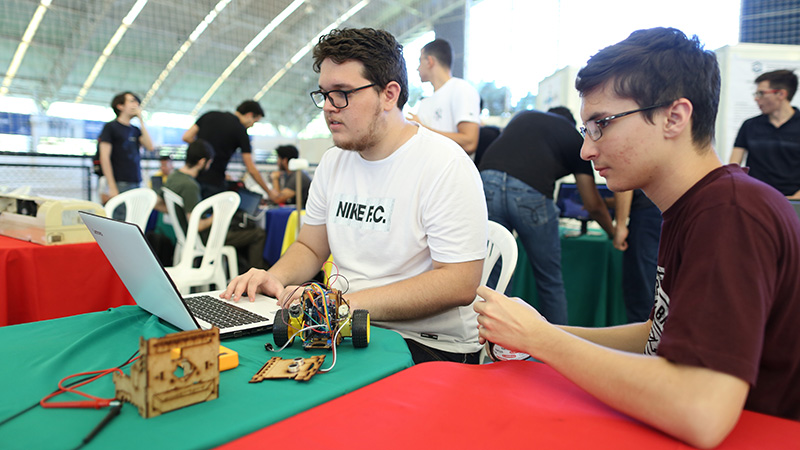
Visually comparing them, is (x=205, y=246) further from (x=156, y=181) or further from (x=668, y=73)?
(x=668, y=73)

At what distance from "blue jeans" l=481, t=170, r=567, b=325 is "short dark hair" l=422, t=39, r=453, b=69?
2.87ft

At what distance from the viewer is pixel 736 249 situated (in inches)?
24.0

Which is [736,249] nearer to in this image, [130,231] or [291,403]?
[291,403]

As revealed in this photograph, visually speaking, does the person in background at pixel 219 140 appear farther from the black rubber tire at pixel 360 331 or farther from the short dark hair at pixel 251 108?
the black rubber tire at pixel 360 331

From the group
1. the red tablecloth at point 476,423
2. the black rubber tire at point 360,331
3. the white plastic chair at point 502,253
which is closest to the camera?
the red tablecloth at point 476,423

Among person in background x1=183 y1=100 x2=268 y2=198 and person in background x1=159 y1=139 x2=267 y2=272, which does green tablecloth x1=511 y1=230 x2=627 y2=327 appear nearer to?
person in background x1=159 y1=139 x2=267 y2=272

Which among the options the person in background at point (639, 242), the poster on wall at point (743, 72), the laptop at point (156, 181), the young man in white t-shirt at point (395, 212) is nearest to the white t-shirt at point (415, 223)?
the young man in white t-shirt at point (395, 212)

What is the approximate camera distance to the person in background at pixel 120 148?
3.95m

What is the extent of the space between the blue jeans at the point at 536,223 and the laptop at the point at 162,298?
1.60 metres

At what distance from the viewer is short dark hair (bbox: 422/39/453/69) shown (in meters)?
3.04

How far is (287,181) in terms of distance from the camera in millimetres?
5820

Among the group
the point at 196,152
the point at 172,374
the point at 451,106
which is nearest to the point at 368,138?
the point at 172,374

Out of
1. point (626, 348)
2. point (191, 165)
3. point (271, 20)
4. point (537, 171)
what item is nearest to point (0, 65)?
point (271, 20)

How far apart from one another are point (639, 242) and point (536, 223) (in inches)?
25.8
